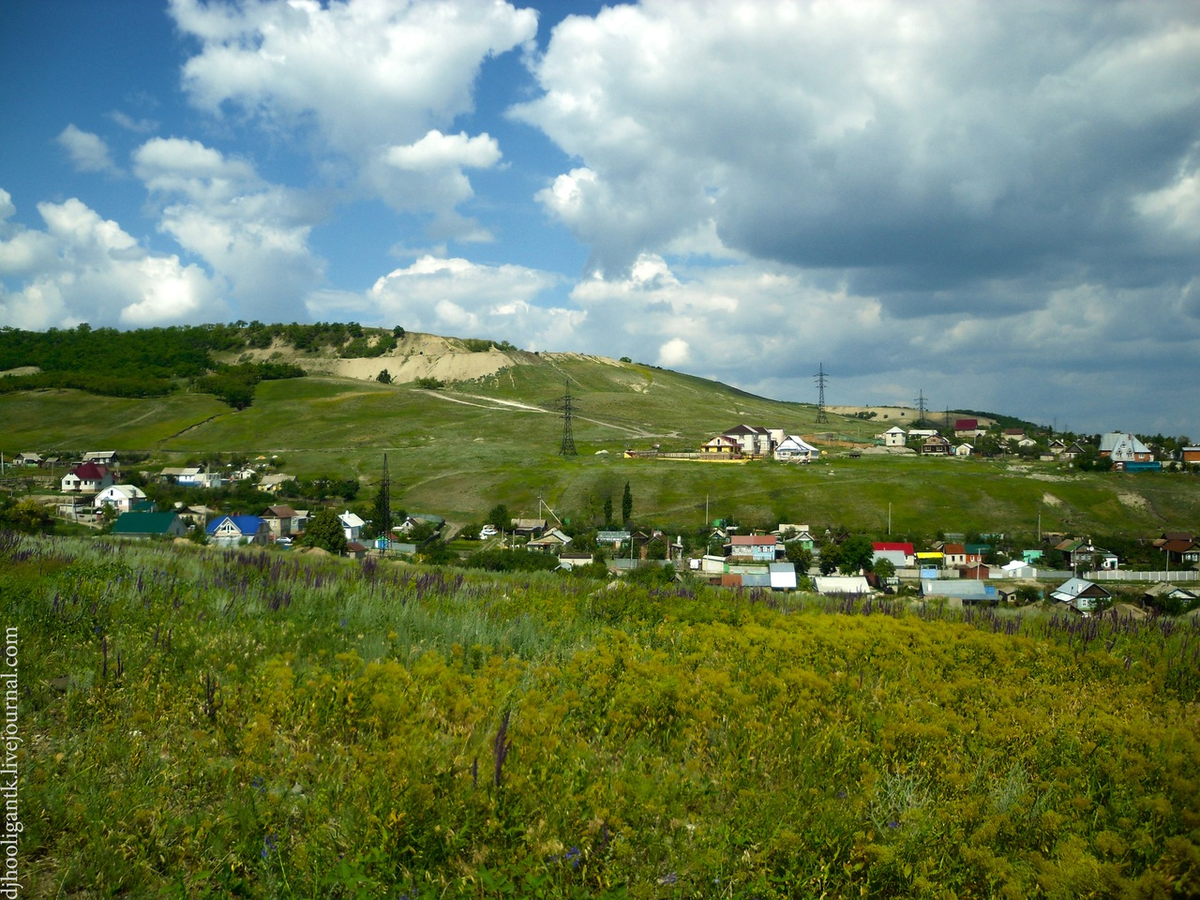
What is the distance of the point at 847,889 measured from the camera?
3680 millimetres

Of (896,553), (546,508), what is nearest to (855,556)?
(896,553)

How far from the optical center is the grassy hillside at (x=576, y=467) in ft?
288

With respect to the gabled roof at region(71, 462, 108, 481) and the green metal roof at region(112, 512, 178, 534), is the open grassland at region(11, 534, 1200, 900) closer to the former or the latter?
the green metal roof at region(112, 512, 178, 534)

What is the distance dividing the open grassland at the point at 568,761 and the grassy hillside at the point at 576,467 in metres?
77.0

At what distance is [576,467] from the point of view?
107m

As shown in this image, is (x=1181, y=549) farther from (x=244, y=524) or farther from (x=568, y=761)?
(x=244, y=524)

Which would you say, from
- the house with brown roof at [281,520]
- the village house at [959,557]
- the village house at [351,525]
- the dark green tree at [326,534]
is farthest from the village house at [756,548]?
the house with brown roof at [281,520]

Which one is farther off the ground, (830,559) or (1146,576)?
(830,559)

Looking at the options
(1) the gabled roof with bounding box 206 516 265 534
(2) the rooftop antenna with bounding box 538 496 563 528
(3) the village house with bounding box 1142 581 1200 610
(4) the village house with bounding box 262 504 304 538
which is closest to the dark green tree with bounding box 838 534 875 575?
(3) the village house with bounding box 1142 581 1200 610

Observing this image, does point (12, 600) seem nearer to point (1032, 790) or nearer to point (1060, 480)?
point (1032, 790)

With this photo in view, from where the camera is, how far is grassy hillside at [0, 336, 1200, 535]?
288 feet

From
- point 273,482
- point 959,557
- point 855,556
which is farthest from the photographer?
point 273,482

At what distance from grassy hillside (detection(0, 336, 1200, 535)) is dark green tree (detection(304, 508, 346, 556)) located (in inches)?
873

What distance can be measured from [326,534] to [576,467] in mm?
50179
